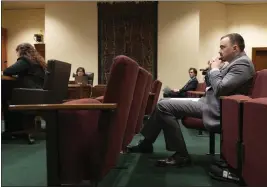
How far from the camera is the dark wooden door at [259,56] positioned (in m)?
8.09

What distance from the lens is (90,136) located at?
54.3 inches

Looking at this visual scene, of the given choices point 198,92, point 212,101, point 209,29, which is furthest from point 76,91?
point 209,29

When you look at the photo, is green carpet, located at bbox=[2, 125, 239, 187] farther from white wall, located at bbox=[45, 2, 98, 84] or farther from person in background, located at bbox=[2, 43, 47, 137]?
white wall, located at bbox=[45, 2, 98, 84]

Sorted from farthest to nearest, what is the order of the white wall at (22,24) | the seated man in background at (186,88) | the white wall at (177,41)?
the white wall at (22,24) → the white wall at (177,41) → the seated man in background at (186,88)

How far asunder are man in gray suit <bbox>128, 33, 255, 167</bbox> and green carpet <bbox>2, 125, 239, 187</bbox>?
150mm

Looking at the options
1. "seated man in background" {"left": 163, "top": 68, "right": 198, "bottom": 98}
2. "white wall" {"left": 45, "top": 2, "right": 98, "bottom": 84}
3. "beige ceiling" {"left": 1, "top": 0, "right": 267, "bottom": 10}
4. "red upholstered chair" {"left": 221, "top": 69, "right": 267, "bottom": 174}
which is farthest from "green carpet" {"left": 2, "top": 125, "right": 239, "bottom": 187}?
"beige ceiling" {"left": 1, "top": 0, "right": 267, "bottom": 10}

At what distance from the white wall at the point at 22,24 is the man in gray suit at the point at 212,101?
6.69 meters

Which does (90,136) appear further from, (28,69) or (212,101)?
(28,69)

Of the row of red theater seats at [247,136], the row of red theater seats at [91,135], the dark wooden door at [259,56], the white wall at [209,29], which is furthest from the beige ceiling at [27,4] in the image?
the row of red theater seats at [91,135]

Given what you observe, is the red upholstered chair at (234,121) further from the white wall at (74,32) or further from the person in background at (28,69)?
the white wall at (74,32)

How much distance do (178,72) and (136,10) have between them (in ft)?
5.42

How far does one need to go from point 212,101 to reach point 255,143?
0.94 m

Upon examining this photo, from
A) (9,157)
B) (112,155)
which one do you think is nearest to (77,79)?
(9,157)

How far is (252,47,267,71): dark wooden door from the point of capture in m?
8.09
